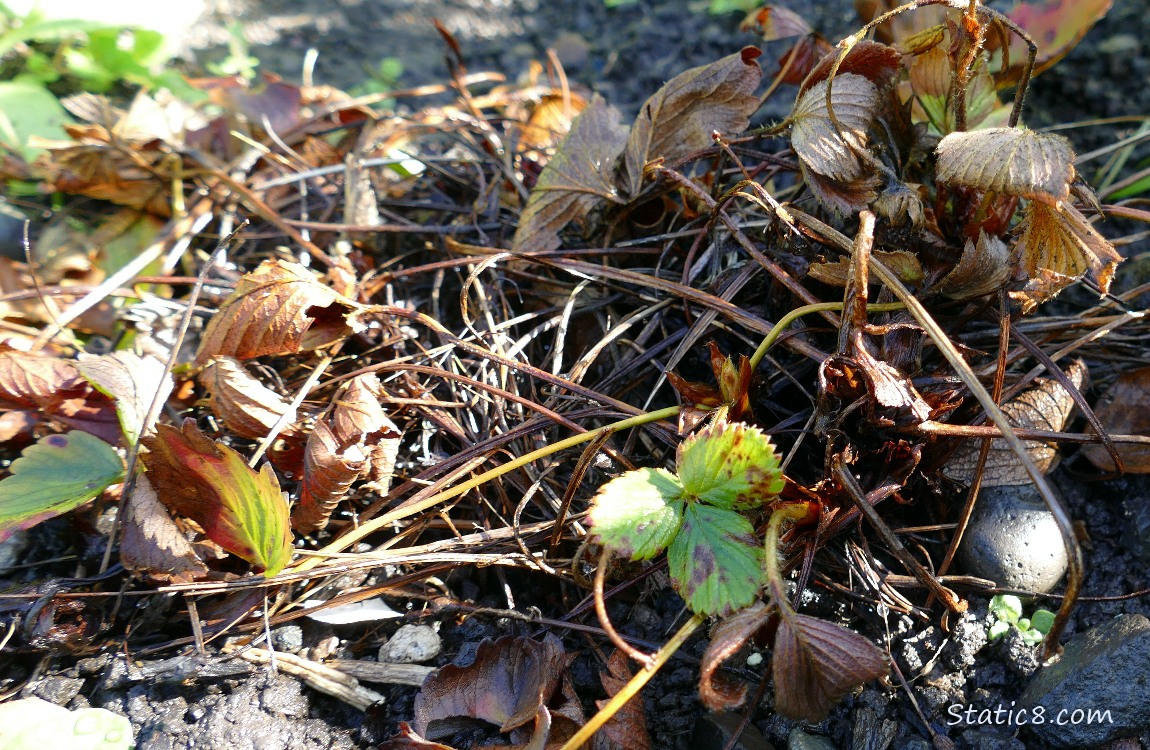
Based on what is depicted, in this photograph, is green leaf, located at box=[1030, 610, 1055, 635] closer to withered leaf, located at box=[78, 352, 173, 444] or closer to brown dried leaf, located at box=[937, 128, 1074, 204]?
brown dried leaf, located at box=[937, 128, 1074, 204]

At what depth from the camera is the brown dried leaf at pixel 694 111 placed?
1.50m

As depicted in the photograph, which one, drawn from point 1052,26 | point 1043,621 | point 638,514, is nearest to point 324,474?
point 638,514

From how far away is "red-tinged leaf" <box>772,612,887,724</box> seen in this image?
0.99m

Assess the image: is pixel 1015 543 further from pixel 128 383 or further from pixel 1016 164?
pixel 128 383

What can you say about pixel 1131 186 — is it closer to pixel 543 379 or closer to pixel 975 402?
pixel 975 402

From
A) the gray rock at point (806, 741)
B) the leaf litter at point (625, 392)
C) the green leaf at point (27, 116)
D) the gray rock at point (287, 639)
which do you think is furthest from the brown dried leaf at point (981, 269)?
the green leaf at point (27, 116)

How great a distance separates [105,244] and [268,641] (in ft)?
4.33

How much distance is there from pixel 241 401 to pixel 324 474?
255mm

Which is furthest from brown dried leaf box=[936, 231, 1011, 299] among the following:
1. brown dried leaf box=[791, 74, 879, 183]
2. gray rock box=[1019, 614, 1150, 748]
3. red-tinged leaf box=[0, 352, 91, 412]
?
red-tinged leaf box=[0, 352, 91, 412]

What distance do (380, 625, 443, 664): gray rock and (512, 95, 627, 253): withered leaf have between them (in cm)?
80

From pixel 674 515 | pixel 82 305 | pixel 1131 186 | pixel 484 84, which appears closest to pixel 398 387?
pixel 674 515

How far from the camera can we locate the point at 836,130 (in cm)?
126

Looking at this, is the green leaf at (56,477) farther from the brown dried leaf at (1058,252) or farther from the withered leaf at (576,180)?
the brown dried leaf at (1058,252)

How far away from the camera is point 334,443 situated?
1.28 m
